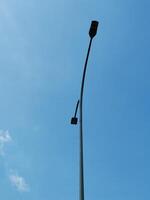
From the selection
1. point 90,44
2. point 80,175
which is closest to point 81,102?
point 90,44

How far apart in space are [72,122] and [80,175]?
5.08 m

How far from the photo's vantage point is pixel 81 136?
1285 centimetres

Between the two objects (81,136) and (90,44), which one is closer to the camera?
(81,136)

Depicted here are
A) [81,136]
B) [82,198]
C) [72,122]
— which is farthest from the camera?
[72,122]

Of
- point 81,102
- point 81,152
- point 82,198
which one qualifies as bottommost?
point 82,198

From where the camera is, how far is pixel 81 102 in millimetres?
14203

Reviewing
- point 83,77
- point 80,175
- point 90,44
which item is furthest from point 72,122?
point 80,175

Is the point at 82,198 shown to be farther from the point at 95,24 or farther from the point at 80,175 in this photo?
the point at 95,24

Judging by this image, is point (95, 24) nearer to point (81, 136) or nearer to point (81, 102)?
point (81, 102)

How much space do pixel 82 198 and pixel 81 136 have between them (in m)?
2.53

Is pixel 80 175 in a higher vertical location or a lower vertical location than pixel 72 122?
lower

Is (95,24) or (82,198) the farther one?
(95,24)

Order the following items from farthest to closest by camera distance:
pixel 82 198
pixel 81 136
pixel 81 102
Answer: pixel 81 102, pixel 81 136, pixel 82 198

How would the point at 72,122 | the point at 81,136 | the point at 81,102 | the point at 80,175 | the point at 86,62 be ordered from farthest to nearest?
the point at 72,122, the point at 86,62, the point at 81,102, the point at 81,136, the point at 80,175
